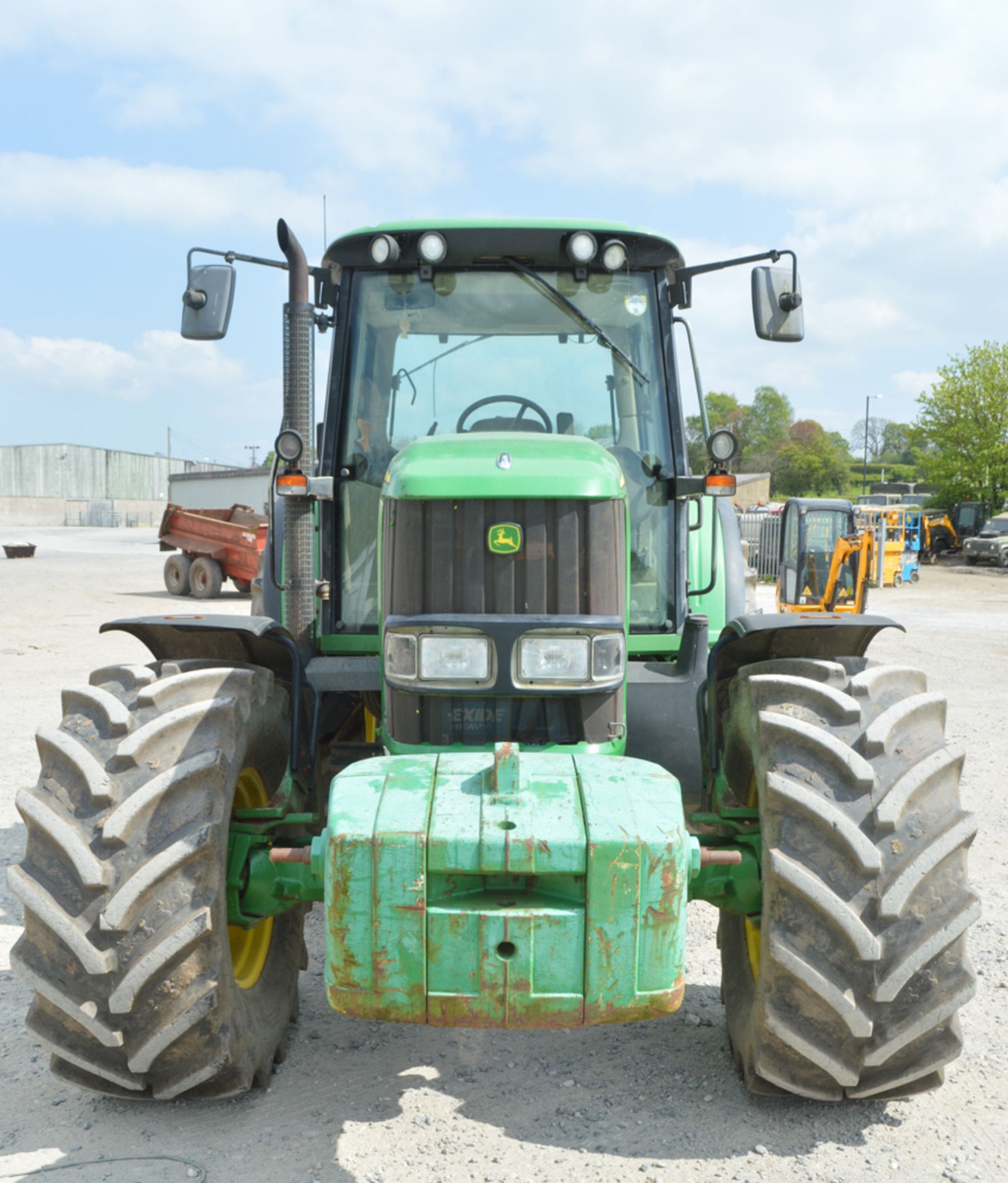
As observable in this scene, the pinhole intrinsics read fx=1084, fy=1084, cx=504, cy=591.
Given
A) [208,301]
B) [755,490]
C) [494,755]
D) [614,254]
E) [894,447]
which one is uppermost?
[894,447]

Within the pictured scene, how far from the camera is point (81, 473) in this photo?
8638 centimetres

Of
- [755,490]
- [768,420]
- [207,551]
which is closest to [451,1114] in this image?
[207,551]

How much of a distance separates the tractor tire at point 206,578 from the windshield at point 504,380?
682 inches

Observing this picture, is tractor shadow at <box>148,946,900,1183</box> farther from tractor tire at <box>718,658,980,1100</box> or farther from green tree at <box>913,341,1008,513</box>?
green tree at <box>913,341,1008,513</box>

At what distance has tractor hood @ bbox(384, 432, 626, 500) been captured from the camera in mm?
3129

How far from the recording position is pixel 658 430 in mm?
4176

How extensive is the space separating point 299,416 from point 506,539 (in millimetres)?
1023

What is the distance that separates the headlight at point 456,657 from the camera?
3.09 m

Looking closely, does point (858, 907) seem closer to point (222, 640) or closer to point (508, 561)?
point (508, 561)

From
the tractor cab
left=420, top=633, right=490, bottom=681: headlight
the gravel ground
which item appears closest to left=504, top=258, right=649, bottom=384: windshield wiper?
the tractor cab

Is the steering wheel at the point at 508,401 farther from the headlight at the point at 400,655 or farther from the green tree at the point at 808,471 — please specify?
the green tree at the point at 808,471

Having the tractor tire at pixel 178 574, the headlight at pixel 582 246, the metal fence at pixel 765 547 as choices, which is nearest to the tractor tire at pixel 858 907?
the headlight at pixel 582 246

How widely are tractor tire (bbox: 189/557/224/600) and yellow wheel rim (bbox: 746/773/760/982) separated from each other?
60.9ft

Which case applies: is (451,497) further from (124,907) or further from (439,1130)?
(439,1130)
